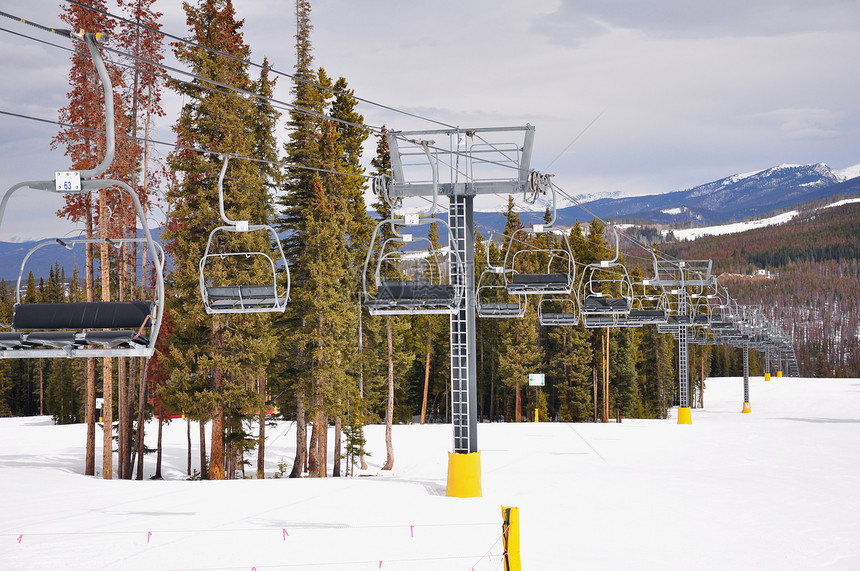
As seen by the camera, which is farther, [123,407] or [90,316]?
[123,407]

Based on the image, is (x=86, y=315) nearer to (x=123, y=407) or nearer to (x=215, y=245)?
(x=215, y=245)

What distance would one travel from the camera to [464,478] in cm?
1606

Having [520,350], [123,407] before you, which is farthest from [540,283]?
[520,350]

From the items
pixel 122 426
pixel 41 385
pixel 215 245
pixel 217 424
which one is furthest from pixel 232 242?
pixel 41 385

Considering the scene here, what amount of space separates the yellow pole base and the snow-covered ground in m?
0.34

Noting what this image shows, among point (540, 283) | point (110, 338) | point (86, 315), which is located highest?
point (540, 283)

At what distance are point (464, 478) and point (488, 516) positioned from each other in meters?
2.33

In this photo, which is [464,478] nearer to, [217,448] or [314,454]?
[217,448]

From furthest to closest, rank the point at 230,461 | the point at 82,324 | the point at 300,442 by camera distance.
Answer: the point at 230,461 < the point at 300,442 < the point at 82,324

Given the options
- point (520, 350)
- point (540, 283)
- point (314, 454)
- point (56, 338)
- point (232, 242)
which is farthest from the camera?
point (520, 350)

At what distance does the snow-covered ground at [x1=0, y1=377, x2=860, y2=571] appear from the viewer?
11359 millimetres

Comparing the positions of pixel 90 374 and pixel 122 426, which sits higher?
pixel 90 374

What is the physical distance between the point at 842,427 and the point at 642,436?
1055cm

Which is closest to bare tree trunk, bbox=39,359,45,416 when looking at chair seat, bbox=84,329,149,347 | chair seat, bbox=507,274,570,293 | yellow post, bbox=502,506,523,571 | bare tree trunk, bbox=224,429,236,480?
bare tree trunk, bbox=224,429,236,480
